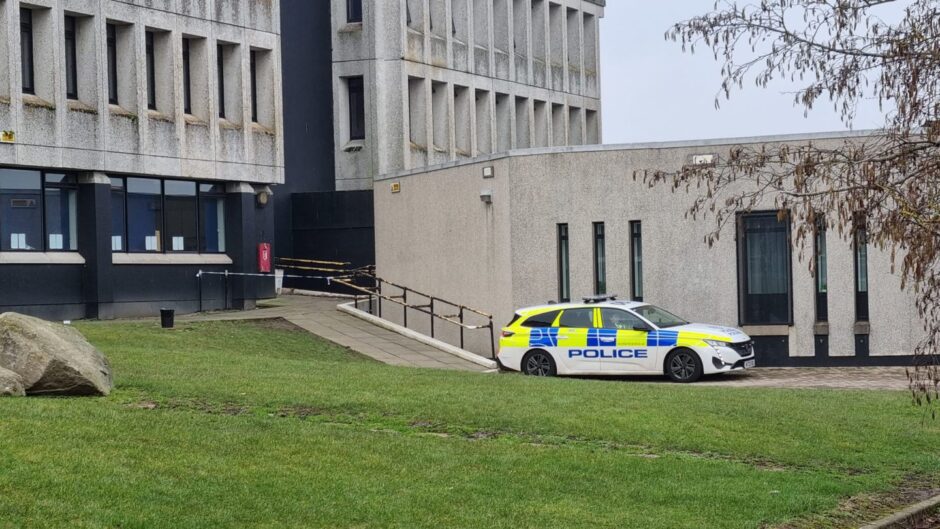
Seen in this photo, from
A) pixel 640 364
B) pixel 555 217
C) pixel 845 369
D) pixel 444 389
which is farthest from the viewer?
pixel 555 217

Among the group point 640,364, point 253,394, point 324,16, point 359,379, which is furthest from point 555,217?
point 324,16

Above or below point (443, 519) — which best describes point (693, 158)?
above

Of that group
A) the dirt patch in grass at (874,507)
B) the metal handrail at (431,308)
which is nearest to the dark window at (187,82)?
the metal handrail at (431,308)

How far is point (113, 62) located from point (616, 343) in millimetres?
16033

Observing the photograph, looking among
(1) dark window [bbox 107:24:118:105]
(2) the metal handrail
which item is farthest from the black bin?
(1) dark window [bbox 107:24:118:105]

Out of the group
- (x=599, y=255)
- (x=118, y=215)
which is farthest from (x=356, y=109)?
(x=599, y=255)

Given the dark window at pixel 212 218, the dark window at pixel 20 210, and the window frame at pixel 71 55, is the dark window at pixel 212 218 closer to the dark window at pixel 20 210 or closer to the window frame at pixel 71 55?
the window frame at pixel 71 55

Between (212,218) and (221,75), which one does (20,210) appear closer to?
(212,218)

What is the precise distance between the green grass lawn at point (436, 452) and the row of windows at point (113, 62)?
13.3m

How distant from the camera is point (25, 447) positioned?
38.5 feet

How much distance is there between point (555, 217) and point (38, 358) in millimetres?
16286

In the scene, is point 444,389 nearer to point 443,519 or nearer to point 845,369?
point 443,519

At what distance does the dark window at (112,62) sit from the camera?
34.7 metres

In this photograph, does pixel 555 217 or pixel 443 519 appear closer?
pixel 443 519
